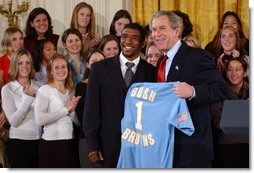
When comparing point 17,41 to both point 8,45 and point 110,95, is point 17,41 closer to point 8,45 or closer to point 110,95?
point 8,45

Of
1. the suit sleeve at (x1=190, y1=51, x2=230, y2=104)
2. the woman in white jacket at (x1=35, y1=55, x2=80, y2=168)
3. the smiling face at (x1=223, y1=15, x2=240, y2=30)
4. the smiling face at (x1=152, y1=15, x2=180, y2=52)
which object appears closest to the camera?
the suit sleeve at (x1=190, y1=51, x2=230, y2=104)

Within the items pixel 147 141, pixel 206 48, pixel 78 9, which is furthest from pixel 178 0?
pixel 147 141

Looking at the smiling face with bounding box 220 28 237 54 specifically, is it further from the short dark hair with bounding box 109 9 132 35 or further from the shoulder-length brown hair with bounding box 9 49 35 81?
the shoulder-length brown hair with bounding box 9 49 35 81

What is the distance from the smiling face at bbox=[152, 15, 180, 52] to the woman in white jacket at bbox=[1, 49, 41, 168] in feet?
2.09

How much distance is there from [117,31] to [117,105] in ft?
1.16

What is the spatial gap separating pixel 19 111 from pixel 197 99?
34.1 inches

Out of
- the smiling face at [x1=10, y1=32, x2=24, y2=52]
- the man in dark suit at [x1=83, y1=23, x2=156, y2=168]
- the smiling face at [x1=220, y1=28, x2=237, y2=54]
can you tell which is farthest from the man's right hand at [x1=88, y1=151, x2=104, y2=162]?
the smiling face at [x1=220, y1=28, x2=237, y2=54]

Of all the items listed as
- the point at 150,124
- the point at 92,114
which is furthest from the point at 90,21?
the point at 150,124

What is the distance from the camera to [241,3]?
8.96 ft

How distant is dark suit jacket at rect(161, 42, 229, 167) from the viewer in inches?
100

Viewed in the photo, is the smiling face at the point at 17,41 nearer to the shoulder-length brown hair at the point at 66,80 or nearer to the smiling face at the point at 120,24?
the shoulder-length brown hair at the point at 66,80

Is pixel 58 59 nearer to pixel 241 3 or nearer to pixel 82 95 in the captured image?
pixel 82 95

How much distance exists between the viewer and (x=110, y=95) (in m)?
2.73

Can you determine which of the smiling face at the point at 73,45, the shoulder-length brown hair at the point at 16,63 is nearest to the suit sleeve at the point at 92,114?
the smiling face at the point at 73,45
